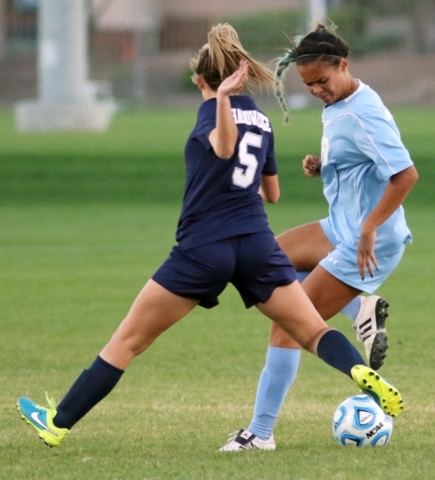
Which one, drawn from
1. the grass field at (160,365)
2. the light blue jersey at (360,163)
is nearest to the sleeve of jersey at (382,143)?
the light blue jersey at (360,163)

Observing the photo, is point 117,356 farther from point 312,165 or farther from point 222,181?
point 312,165

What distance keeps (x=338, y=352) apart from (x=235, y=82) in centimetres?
129

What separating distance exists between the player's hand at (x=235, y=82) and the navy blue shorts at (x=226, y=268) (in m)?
0.68

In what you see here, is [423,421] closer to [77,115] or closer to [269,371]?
[269,371]

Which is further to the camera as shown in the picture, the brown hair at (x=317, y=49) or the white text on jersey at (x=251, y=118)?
the brown hair at (x=317, y=49)

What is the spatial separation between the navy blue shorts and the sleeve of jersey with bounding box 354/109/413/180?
70cm

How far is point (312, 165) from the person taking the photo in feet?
22.2

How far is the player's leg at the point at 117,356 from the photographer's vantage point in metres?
5.71

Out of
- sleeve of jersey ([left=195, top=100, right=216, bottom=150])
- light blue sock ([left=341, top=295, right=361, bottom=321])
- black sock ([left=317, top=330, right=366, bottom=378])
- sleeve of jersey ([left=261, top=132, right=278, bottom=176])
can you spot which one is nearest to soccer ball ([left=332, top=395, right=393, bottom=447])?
black sock ([left=317, top=330, right=366, bottom=378])

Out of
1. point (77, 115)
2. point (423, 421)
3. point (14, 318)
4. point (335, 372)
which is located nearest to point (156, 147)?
point (77, 115)

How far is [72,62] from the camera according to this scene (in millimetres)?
37906

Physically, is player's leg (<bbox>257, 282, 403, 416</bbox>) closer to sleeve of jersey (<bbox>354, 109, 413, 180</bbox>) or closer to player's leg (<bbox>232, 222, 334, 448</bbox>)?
player's leg (<bbox>232, 222, 334, 448</bbox>)

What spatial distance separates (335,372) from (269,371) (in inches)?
106

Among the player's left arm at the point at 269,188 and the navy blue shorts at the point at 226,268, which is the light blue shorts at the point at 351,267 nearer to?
the player's left arm at the point at 269,188
